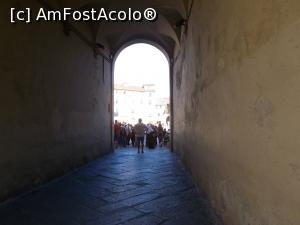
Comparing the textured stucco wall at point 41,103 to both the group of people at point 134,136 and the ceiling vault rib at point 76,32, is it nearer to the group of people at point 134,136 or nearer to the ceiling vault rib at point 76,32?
the ceiling vault rib at point 76,32

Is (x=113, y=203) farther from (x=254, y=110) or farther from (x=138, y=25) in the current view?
(x=138, y=25)

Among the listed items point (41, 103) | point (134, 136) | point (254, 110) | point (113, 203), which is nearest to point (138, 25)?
point (41, 103)

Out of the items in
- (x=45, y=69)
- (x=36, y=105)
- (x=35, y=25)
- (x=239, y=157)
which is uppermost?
(x=35, y=25)

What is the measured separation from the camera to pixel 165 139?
17.5 metres

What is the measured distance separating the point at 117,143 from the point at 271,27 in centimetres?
1504

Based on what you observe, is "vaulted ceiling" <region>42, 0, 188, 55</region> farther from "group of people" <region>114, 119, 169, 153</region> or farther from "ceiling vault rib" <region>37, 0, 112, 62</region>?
"group of people" <region>114, 119, 169, 153</region>

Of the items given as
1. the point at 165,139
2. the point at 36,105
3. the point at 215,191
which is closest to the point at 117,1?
the point at 36,105

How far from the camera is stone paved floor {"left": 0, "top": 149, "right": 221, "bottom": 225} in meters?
4.09

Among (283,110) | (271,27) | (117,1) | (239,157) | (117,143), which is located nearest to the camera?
(283,110)

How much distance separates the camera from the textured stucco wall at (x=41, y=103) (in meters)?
5.18

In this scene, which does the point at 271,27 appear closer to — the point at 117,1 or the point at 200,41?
the point at 200,41

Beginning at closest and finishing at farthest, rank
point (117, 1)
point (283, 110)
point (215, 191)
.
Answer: point (283, 110) < point (215, 191) < point (117, 1)

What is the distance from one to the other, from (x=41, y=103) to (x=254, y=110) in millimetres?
4753

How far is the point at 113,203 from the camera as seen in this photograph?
486 cm
